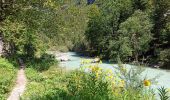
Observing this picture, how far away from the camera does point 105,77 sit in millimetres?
8344

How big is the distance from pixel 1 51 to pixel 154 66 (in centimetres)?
1490

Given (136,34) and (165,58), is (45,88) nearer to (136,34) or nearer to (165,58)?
(165,58)

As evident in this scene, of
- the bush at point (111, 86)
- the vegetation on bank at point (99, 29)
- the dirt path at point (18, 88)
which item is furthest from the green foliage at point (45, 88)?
the vegetation on bank at point (99, 29)

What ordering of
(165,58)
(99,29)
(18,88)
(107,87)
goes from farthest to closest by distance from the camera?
(99,29) < (165,58) < (18,88) < (107,87)

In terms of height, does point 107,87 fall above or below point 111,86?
above

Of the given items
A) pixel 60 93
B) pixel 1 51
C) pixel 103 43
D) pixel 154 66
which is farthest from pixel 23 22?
pixel 103 43

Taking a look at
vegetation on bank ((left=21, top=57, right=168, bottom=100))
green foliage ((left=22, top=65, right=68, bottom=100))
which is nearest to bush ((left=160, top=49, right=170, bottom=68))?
green foliage ((left=22, top=65, right=68, bottom=100))

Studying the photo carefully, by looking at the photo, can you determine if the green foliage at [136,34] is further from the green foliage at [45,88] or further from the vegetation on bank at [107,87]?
the vegetation on bank at [107,87]

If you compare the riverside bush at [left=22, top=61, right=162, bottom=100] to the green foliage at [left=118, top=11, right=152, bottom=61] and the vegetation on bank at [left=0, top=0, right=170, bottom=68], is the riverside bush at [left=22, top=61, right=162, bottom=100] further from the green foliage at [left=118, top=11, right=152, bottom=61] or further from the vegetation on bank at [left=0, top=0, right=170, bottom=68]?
the green foliage at [left=118, top=11, right=152, bottom=61]

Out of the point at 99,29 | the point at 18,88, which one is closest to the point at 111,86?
the point at 18,88

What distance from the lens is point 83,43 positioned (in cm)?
5094

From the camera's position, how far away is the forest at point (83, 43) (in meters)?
7.91

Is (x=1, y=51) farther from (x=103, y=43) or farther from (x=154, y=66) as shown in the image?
(x=103, y=43)

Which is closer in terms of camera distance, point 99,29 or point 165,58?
point 165,58
